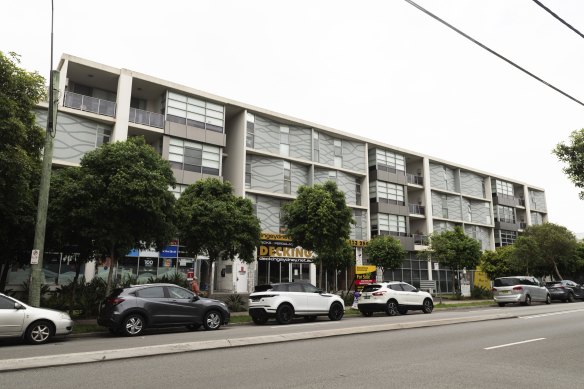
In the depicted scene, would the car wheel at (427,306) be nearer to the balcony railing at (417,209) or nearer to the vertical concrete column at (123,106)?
the vertical concrete column at (123,106)

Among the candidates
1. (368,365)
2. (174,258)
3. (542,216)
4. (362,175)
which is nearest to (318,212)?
(174,258)

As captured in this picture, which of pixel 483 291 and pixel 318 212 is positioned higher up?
pixel 318 212

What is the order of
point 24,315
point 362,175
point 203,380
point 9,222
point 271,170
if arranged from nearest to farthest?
1. point 203,380
2. point 24,315
3. point 9,222
4. point 271,170
5. point 362,175

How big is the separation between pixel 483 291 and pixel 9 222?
1246 inches

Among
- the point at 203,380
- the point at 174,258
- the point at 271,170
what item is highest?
the point at 271,170

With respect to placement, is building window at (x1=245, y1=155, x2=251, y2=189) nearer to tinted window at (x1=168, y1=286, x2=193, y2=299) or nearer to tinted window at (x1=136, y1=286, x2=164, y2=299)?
tinted window at (x1=168, y1=286, x2=193, y2=299)

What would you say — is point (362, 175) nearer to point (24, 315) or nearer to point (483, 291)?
point (483, 291)

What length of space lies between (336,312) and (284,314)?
8.55ft

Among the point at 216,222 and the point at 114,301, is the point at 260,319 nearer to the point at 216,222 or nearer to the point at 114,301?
the point at 114,301

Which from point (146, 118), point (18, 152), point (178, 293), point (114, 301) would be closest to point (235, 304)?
point (178, 293)

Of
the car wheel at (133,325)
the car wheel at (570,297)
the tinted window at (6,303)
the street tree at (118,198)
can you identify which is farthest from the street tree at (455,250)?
the tinted window at (6,303)

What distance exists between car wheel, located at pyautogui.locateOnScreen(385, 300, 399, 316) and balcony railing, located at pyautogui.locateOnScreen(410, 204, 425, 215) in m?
26.7

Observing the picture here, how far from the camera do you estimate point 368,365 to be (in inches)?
301

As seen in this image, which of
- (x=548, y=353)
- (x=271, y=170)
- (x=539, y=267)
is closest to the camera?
(x=548, y=353)
